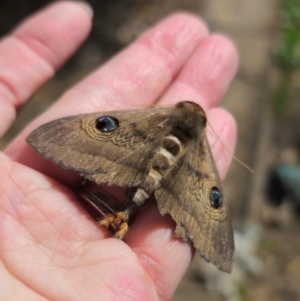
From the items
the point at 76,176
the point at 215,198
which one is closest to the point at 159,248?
the point at 215,198

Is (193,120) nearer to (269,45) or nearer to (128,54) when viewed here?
(128,54)

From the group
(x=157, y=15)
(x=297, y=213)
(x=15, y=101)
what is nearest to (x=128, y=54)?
(x=15, y=101)

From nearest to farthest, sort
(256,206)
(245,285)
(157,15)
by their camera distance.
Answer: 1. (245,285)
2. (256,206)
3. (157,15)

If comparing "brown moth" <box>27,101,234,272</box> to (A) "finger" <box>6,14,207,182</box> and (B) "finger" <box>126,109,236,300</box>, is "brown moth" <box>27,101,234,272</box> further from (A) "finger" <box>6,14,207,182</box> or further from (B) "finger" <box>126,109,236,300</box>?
(A) "finger" <box>6,14,207,182</box>

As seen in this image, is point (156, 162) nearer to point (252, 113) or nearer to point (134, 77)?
point (134, 77)

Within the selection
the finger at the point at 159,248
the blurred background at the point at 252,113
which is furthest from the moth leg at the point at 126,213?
the blurred background at the point at 252,113

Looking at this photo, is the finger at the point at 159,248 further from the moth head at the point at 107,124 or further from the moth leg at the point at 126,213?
the moth head at the point at 107,124
